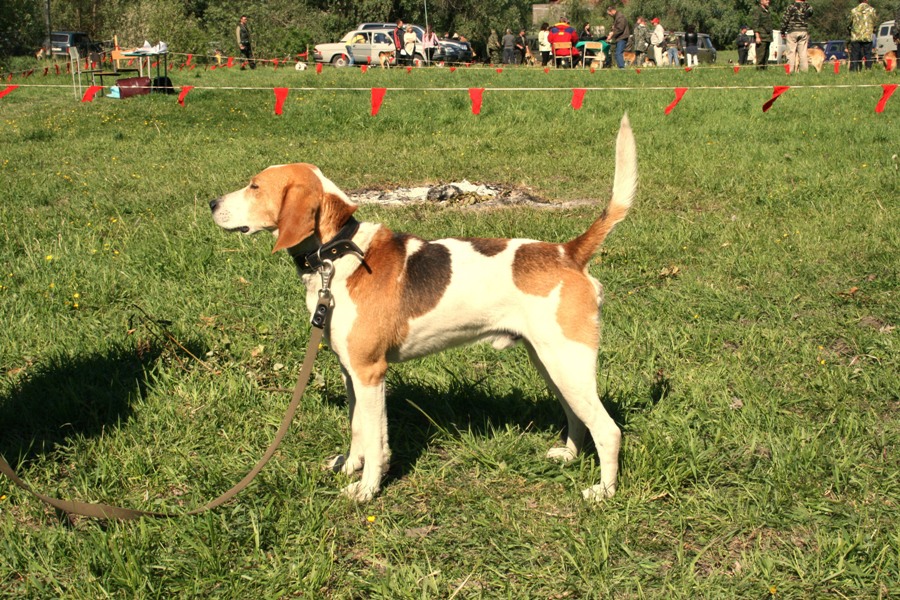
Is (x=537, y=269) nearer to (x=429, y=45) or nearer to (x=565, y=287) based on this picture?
(x=565, y=287)

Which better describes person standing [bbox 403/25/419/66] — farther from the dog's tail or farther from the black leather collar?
the black leather collar

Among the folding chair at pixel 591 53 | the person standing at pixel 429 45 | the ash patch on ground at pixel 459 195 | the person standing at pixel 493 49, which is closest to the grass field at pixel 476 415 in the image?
the ash patch on ground at pixel 459 195

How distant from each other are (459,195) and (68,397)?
5.73 m

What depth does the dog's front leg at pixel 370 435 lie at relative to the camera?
3.55 m

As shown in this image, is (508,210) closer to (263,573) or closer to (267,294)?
(267,294)

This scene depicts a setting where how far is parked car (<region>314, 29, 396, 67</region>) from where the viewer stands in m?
37.3

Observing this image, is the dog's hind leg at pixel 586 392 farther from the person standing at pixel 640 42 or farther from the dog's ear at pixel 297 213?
the person standing at pixel 640 42

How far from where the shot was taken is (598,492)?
3.70m


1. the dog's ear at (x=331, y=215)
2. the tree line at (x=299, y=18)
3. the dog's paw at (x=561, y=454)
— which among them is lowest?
the dog's paw at (x=561, y=454)

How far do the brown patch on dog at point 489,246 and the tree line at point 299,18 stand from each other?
35263 millimetres

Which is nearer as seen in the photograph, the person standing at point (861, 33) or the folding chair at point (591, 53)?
the person standing at point (861, 33)

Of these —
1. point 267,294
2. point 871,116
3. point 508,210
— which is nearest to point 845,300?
point 508,210

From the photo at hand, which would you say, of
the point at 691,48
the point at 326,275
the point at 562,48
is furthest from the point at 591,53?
the point at 326,275

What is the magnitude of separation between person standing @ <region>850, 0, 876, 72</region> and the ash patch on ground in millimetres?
17786
